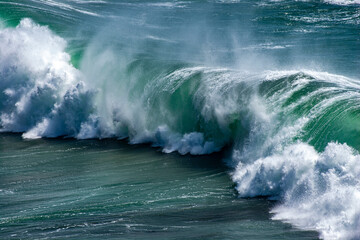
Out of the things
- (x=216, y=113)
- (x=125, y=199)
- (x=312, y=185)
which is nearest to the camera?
(x=312, y=185)

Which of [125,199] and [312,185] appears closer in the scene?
[312,185]

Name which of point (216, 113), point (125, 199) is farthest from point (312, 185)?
point (216, 113)

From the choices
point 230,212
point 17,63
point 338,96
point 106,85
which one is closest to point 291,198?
point 230,212

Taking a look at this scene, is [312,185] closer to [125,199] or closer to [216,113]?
[125,199]

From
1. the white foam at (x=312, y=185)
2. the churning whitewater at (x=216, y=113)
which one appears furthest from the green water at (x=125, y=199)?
the churning whitewater at (x=216, y=113)

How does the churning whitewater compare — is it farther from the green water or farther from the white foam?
the green water

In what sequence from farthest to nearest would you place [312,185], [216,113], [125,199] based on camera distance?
[216,113]
[125,199]
[312,185]

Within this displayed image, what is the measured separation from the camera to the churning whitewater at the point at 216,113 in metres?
12.7

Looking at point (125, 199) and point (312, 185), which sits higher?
point (312, 185)

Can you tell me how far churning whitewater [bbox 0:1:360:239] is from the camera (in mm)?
12711

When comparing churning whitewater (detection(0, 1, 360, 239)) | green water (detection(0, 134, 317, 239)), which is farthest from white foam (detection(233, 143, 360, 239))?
green water (detection(0, 134, 317, 239))

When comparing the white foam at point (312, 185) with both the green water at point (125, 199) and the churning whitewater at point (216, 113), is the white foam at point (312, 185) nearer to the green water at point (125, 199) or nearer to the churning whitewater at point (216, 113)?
the churning whitewater at point (216, 113)

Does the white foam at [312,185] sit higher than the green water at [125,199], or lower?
higher

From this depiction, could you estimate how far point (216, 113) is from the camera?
18.2 meters
